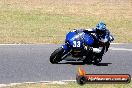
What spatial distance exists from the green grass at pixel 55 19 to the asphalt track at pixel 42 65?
2259 mm

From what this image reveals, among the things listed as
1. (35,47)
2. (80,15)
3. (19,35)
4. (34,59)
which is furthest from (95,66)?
(80,15)

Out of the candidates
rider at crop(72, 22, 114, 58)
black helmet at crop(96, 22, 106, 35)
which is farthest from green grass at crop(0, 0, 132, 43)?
black helmet at crop(96, 22, 106, 35)

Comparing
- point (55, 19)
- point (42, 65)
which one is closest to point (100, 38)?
point (42, 65)

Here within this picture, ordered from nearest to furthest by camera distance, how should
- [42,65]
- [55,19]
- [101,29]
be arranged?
[42,65], [101,29], [55,19]

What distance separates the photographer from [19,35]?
2353 cm

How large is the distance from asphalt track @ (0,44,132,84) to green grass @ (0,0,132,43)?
2.26 meters

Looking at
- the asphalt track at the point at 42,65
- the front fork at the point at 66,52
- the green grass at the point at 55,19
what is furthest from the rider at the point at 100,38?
the green grass at the point at 55,19

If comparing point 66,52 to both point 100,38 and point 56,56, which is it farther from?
point 100,38

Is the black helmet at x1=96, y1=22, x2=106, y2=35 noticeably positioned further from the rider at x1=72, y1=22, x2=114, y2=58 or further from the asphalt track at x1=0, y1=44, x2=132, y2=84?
the asphalt track at x1=0, y1=44, x2=132, y2=84

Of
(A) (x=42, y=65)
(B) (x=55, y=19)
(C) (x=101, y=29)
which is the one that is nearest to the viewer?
(A) (x=42, y=65)

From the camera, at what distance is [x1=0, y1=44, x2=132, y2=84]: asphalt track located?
1517 cm

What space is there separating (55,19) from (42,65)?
39.0ft

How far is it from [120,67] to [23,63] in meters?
2.82

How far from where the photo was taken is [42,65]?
16.9m
